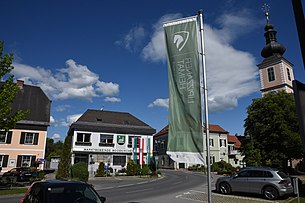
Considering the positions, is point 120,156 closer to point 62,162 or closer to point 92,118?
point 92,118

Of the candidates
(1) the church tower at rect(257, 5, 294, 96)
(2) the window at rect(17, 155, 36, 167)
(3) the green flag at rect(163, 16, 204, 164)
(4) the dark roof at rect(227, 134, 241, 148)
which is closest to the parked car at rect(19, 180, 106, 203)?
(3) the green flag at rect(163, 16, 204, 164)

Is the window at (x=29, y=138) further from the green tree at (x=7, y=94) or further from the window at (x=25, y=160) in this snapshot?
the green tree at (x=7, y=94)

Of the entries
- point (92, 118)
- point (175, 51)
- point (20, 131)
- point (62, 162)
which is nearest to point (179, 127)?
point (175, 51)

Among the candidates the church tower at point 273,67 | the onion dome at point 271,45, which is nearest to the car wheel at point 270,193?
the church tower at point 273,67

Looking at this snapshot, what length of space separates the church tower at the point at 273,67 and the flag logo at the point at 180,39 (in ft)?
154

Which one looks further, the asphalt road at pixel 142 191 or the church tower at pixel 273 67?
the church tower at pixel 273 67

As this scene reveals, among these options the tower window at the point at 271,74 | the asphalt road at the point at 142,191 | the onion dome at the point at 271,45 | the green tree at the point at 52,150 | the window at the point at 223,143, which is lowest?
the asphalt road at the point at 142,191

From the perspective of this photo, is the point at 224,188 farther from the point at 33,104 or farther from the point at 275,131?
the point at 33,104

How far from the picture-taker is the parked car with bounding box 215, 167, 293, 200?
13.2 metres

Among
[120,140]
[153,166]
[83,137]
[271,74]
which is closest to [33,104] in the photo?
[83,137]

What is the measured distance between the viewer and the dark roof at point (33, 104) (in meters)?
33.6

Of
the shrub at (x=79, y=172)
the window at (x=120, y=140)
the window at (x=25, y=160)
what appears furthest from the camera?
the window at (x=120, y=140)

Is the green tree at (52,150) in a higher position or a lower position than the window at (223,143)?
lower

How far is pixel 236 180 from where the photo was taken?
15.1 m
